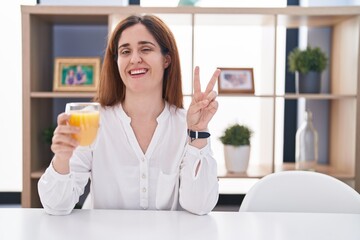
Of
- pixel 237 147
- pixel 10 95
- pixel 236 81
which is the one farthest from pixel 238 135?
pixel 10 95

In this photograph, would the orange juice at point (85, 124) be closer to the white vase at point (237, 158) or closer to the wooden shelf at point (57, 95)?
the wooden shelf at point (57, 95)

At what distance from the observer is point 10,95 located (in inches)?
118

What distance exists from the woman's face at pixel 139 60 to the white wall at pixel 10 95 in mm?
1454

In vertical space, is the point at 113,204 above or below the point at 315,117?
below

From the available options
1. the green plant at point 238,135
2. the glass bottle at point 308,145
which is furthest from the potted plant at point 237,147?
the glass bottle at point 308,145

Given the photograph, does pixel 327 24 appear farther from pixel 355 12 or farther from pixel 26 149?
pixel 26 149

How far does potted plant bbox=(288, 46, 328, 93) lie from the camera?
8.61 feet

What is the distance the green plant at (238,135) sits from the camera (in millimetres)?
2602

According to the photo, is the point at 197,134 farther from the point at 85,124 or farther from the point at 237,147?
the point at 237,147

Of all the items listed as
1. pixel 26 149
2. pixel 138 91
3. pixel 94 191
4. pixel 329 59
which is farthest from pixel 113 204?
pixel 329 59

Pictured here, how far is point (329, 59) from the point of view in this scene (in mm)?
2871

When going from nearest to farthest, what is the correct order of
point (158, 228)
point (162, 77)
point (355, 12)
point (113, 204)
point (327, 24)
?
point (158, 228) → point (113, 204) → point (162, 77) → point (355, 12) → point (327, 24)

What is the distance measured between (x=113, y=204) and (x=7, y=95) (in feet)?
5.22

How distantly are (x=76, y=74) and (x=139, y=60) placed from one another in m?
1.05
